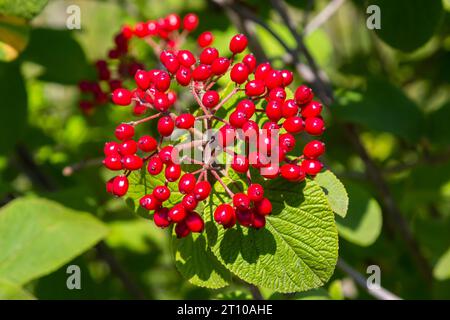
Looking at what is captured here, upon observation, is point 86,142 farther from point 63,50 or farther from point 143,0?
point 143,0

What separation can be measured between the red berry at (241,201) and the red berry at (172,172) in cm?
14

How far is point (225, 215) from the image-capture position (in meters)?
1.41

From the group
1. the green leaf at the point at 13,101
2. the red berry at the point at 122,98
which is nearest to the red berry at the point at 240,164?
the red berry at the point at 122,98

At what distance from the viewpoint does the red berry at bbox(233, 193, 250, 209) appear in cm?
141

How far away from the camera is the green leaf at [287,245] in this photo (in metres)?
1.50

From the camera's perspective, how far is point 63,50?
2770 millimetres

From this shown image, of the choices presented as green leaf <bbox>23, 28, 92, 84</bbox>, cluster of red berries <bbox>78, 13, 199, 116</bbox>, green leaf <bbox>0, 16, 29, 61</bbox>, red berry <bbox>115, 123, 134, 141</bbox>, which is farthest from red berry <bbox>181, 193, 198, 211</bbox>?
green leaf <bbox>23, 28, 92, 84</bbox>

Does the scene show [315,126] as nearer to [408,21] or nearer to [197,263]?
[197,263]

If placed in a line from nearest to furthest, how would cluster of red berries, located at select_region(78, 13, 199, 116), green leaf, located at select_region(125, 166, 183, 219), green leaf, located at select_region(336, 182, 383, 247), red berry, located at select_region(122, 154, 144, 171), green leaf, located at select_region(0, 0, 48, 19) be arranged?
red berry, located at select_region(122, 154, 144, 171) → green leaf, located at select_region(125, 166, 183, 219) → green leaf, located at select_region(0, 0, 48, 19) → green leaf, located at select_region(336, 182, 383, 247) → cluster of red berries, located at select_region(78, 13, 199, 116)

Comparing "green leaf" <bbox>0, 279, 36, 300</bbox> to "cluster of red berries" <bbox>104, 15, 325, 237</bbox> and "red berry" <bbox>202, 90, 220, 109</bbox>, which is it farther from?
"red berry" <bbox>202, 90, 220, 109</bbox>

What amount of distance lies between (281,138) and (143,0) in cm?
196

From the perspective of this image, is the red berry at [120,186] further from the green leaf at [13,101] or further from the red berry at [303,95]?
the green leaf at [13,101]

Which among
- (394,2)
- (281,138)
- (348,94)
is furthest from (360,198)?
(281,138)

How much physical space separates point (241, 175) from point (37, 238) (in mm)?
793
